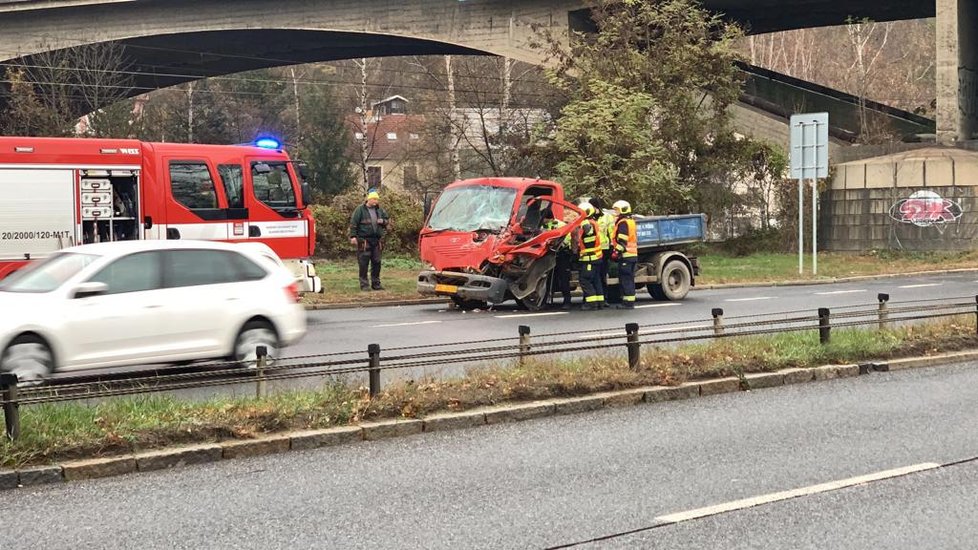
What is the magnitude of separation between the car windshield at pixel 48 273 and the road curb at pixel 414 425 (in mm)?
3786

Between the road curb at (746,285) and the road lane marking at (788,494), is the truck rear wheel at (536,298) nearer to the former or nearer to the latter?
the road curb at (746,285)

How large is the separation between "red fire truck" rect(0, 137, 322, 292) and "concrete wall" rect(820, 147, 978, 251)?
23044 mm

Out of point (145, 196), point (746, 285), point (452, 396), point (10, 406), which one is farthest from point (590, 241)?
point (10, 406)

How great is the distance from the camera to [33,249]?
17.4 m

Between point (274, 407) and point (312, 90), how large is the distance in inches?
2249

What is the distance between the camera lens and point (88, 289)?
432 inches

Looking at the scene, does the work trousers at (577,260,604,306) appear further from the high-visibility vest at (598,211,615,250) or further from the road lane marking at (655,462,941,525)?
the road lane marking at (655,462,941,525)

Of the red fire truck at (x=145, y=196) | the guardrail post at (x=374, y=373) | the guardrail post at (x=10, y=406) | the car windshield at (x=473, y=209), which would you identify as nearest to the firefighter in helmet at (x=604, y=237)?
the car windshield at (x=473, y=209)

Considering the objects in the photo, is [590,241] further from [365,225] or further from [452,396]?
A: [452,396]

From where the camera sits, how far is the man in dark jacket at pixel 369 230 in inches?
906

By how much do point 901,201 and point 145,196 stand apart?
26.3 m

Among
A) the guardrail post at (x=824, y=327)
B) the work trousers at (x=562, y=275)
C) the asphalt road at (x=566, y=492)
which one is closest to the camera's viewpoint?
the asphalt road at (x=566, y=492)

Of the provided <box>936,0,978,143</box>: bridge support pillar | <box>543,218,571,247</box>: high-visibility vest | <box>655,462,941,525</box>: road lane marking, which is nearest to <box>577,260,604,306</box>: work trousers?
<box>543,218,571,247</box>: high-visibility vest

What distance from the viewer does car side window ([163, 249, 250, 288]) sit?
459 inches
